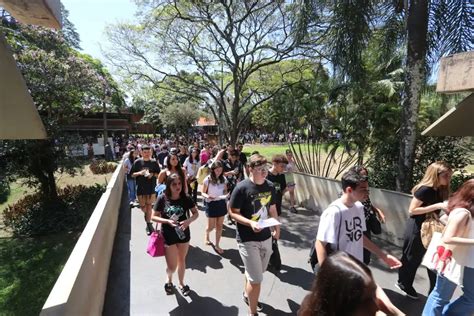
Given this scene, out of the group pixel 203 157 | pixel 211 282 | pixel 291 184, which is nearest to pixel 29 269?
pixel 211 282

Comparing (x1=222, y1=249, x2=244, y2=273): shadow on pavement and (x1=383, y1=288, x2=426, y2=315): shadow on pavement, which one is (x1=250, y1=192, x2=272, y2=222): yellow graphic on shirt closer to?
(x1=222, y1=249, x2=244, y2=273): shadow on pavement

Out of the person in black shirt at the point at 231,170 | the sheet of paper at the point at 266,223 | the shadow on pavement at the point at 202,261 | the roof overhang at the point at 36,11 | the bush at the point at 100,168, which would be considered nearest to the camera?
the roof overhang at the point at 36,11

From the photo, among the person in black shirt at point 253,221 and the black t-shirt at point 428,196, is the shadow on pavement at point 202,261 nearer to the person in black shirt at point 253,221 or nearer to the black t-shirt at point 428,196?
the person in black shirt at point 253,221

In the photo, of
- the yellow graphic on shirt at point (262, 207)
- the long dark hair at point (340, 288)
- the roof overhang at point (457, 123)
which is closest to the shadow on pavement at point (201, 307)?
the yellow graphic on shirt at point (262, 207)

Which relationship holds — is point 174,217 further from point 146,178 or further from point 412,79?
point 412,79

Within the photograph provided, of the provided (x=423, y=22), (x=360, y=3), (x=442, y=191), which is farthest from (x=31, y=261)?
(x=423, y=22)

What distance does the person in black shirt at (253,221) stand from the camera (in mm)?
3771

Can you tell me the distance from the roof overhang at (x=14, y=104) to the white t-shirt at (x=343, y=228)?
273cm

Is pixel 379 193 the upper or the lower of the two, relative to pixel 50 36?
lower

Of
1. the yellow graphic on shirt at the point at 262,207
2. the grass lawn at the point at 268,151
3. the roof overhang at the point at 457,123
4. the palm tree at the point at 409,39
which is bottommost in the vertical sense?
the grass lawn at the point at 268,151

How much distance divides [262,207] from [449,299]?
2025 mm

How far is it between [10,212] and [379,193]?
1150cm

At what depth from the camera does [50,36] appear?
1203cm

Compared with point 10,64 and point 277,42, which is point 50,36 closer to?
point 277,42
